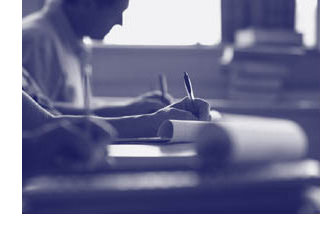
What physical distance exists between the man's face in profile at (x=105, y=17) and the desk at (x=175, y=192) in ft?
1.90

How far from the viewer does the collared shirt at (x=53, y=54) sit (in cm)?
92

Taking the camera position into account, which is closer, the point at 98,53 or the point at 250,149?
the point at 250,149

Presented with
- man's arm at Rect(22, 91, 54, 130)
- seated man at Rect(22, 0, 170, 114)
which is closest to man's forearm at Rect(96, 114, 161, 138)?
man's arm at Rect(22, 91, 54, 130)

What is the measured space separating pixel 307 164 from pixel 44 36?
62 cm

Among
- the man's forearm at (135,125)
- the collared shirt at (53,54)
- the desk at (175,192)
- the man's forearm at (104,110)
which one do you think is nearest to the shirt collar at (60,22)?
the collared shirt at (53,54)

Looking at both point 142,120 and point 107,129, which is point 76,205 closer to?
point 107,129

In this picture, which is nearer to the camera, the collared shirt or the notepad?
the notepad

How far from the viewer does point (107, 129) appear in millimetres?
523

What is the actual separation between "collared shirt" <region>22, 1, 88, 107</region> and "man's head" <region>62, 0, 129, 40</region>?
2cm

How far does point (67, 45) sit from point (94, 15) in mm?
98

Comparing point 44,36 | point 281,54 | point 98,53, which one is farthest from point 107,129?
point 281,54

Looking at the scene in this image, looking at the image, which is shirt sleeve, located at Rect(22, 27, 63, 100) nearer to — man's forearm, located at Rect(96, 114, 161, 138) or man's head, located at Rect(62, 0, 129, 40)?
man's head, located at Rect(62, 0, 129, 40)

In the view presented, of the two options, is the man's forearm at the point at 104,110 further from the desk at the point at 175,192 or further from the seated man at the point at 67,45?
the desk at the point at 175,192

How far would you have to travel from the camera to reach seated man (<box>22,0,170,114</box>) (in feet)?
3.06
